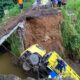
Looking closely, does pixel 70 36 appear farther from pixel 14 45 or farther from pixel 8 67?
pixel 8 67

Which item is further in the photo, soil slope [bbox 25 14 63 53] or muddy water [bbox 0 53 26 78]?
soil slope [bbox 25 14 63 53]

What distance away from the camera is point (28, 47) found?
655 inches

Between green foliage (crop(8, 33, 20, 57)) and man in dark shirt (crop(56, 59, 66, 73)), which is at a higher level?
green foliage (crop(8, 33, 20, 57))

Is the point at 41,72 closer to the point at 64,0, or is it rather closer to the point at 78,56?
the point at 78,56

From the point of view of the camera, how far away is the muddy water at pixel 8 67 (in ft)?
51.6

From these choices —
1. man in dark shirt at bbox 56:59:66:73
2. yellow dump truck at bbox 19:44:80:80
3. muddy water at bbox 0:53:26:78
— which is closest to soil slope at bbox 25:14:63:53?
muddy water at bbox 0:53:26:78

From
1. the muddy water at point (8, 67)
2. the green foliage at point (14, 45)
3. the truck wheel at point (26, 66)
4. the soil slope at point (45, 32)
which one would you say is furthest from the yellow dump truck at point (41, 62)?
the soil slope at point (45, 32)

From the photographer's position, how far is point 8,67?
16.1m

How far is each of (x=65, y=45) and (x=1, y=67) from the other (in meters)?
3.27

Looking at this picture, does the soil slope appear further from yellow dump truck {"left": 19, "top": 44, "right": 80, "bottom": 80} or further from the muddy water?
yellow dump truck {"left": 19, "top": 44, "right": 80, "bottom": 80}

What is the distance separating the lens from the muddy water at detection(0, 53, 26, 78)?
1573 centimetres

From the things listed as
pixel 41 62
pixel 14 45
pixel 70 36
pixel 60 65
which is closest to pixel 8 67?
pixel 14 45

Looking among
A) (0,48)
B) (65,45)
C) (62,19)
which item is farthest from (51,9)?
(0,48)

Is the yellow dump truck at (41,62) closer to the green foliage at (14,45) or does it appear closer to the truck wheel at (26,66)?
the truck wheel at (26,66)
